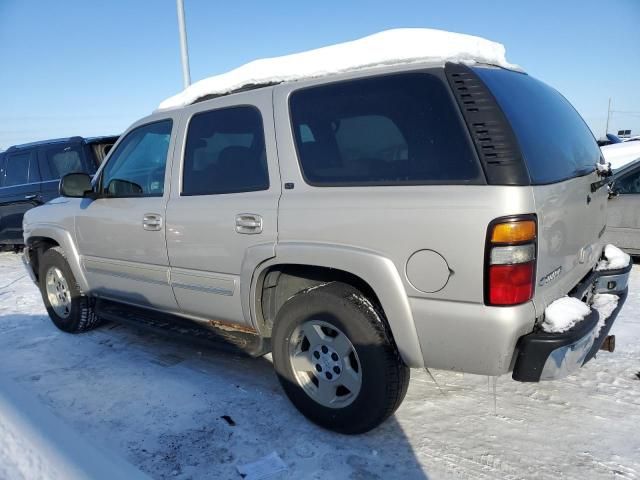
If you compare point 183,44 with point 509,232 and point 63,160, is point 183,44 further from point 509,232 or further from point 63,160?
point 509,232

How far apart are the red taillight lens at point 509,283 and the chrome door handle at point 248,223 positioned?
4.29ft

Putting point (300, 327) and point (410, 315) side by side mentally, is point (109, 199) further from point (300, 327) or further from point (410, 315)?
point (410, 315)

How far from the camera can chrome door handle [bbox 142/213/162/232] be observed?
10.5ft

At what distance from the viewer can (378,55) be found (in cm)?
234

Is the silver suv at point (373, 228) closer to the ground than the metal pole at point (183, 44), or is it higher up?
closer to the ground

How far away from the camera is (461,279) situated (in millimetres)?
2018

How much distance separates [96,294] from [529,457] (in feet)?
11.5

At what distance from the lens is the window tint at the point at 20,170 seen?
308 inches

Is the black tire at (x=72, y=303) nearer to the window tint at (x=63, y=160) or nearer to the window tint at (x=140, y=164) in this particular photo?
the window tint at (x=140, y=164)

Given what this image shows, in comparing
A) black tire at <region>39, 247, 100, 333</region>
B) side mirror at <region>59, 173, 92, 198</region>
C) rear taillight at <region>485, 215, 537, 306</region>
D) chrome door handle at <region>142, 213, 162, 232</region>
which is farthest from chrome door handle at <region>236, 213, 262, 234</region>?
black tire at <region>39, 247, 100, 333</region>

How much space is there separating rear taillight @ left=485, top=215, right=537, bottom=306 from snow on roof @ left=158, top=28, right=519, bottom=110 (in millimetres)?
866

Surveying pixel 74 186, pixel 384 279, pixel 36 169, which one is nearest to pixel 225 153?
pixel 384 279

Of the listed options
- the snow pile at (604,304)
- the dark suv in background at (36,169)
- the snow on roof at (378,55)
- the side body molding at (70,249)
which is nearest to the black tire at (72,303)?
the side body molding at (70,249)

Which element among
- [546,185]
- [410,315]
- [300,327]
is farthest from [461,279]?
[300,327]
